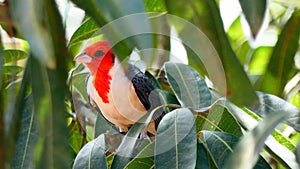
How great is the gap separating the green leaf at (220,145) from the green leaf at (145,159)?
0.10 m

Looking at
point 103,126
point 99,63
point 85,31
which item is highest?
point 85,31

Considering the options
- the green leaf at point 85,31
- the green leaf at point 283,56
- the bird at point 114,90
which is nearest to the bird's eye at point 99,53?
the bird at point 114,90

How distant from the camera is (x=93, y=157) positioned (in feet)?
3.68

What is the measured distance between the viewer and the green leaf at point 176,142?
1006 mm

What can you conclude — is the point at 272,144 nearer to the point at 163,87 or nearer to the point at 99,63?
the point at 163,87

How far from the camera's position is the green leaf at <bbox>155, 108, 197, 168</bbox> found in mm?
1006

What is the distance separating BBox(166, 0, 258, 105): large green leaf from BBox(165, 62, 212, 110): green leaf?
520 mm

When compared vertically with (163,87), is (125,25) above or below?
above

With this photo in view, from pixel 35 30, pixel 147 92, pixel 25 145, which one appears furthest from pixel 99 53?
pixel 35 30

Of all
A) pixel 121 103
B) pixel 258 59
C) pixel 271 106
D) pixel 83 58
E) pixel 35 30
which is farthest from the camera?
pixel 258 59

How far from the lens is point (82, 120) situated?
1.50 metres

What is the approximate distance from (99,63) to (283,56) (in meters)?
0.48

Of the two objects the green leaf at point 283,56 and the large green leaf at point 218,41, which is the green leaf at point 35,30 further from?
the green leaf at point 283,56

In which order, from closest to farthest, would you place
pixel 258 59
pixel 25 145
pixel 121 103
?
pixel 25 145 < pixel 121 103 < pixel 258 59
